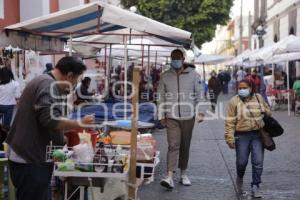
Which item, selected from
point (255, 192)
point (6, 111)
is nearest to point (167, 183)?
point (255, 192)

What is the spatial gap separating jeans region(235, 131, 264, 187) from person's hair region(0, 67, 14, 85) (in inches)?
231

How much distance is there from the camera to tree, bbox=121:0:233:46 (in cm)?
3536

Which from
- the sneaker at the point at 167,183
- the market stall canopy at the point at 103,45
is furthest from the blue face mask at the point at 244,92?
the market stall canopy at the point at 103,45

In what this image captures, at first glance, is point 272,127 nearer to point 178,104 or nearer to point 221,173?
point 178,104

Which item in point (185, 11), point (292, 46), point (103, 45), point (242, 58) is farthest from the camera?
point (185, 11)

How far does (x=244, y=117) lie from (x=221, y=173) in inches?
89.9

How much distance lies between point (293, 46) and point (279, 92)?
6158 millimetres

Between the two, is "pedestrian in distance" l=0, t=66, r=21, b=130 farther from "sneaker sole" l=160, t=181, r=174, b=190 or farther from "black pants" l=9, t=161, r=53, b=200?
"black pants" l=9, t=161, r=53, b=200

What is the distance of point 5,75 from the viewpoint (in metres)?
12.0

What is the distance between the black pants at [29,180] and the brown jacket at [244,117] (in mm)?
3622

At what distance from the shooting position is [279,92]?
24.5 m

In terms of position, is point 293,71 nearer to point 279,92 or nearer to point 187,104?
point 279,92

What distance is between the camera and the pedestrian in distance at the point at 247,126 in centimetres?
763

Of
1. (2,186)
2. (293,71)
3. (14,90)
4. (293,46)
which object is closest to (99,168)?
(2,186)
